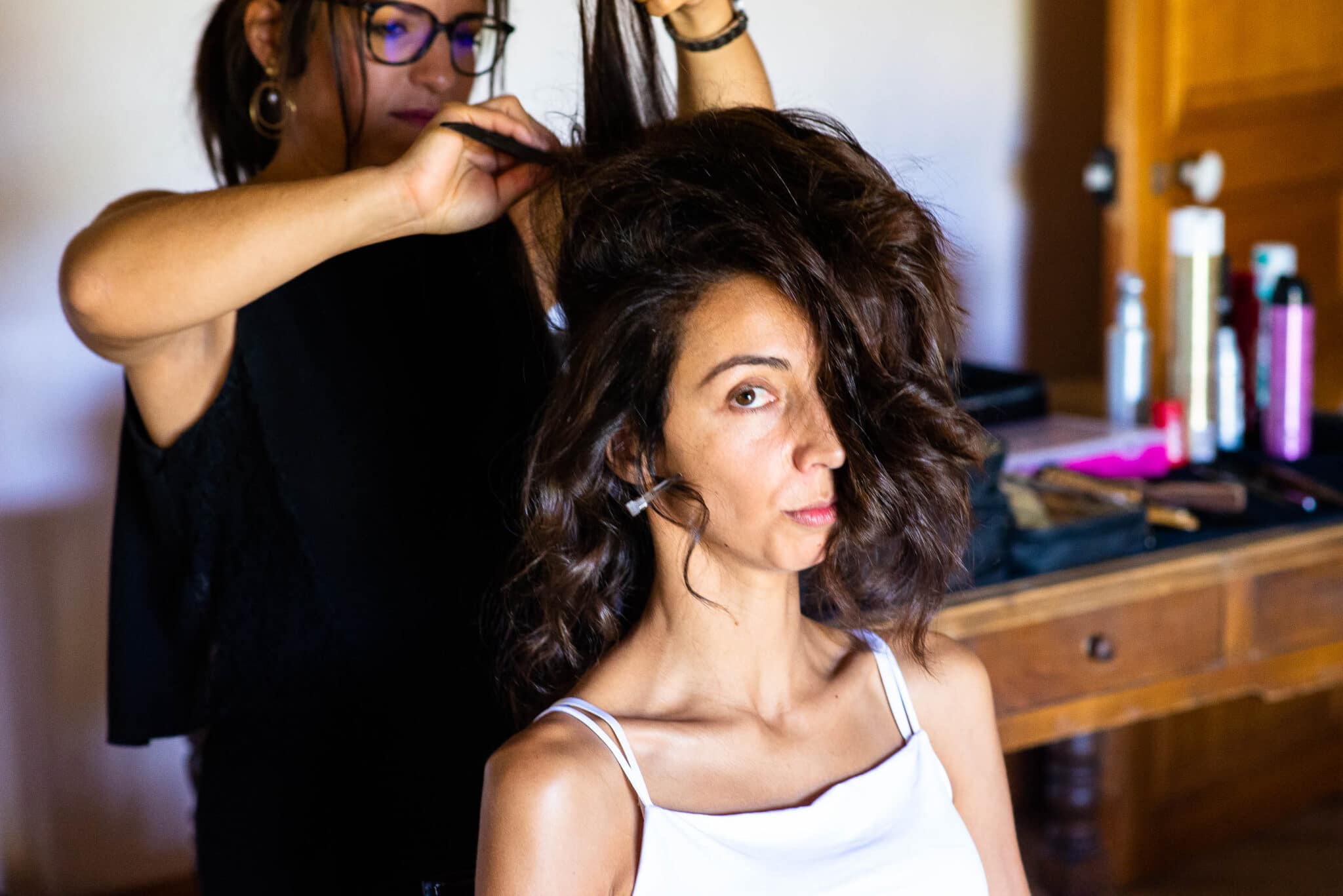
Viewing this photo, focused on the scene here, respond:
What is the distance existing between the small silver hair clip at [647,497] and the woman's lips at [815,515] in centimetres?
9

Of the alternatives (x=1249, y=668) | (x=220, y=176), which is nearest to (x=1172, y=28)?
(x=1249, y=668)

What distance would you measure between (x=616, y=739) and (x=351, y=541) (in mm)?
359

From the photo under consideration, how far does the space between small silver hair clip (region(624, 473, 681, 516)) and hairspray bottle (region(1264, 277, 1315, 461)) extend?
1395 mm

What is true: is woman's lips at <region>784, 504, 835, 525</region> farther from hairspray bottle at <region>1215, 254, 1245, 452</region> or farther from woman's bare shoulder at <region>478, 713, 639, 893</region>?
hairspray bottle at <region>1215, 254, 1245, 452</region>

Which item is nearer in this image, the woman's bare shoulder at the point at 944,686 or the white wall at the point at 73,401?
the woman's bare shoulder at the point at 944,686

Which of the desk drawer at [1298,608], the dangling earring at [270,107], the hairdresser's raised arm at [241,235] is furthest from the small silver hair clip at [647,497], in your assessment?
the desk drawer at [1298,608]

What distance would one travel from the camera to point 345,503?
1.25 m

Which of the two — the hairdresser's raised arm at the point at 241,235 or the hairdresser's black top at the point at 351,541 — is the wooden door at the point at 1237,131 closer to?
the hairdresser's black top at the point at 351,541

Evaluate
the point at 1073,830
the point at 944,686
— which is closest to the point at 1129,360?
the point at 1073,830

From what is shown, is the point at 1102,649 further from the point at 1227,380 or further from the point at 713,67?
the point at 713,67

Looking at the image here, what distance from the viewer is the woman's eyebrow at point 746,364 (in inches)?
40.3

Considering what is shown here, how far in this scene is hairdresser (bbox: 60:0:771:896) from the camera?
48.0 inches

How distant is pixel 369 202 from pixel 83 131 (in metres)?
1.16

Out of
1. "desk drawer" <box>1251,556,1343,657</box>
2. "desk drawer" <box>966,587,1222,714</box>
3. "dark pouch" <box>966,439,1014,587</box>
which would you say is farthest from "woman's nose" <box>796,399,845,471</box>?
"desk drawer" <box>1251,556,1343,657</box>
